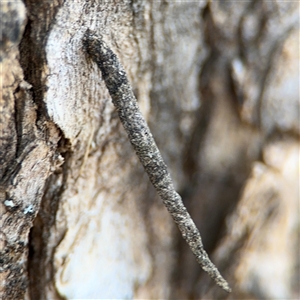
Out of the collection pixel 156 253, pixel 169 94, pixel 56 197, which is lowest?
pixel 156 253

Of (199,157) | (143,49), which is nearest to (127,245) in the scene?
(199,157)

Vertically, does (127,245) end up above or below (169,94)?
below

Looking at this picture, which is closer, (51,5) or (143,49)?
(51,5)

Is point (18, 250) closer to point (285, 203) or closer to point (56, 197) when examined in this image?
point (56, 197)

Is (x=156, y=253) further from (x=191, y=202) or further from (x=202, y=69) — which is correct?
(x=202, y=69)

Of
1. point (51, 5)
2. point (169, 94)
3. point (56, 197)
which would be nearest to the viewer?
point (51, 5)

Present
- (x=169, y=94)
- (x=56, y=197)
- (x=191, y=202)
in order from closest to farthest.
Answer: (x=56, y=197), (x=169, y=94), (x=191, y=202)

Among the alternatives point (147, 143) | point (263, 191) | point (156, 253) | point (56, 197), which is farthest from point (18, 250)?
point (263, 191)
